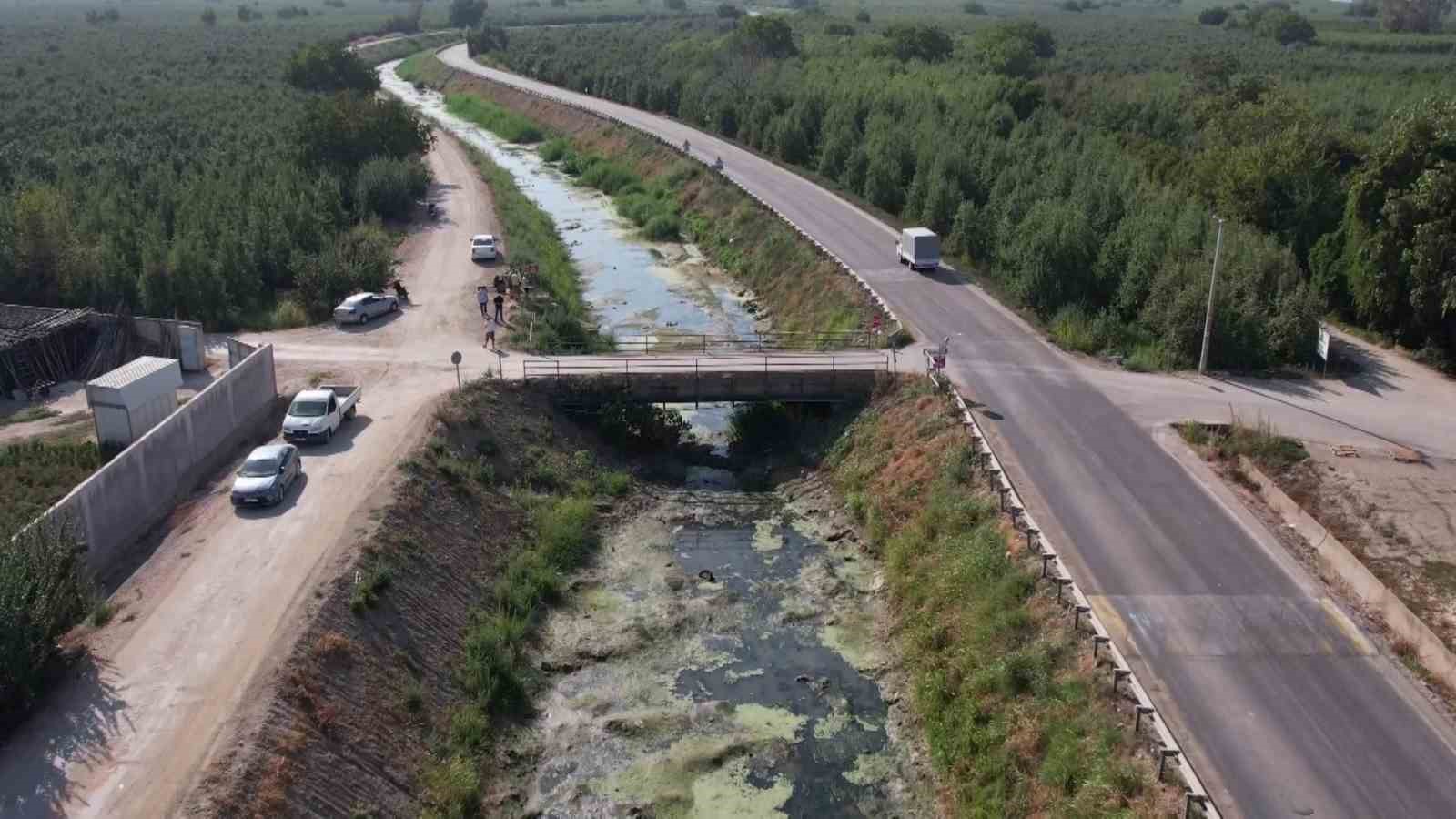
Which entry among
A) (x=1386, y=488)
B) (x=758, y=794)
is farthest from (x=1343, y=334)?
(x=758, y=794)

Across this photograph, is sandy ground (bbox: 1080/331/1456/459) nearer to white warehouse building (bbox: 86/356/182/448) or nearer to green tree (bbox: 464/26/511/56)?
white warehouse building (bbox: 86/356/182/448)

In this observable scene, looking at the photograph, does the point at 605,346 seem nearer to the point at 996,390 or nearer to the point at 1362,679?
the point at 996,390

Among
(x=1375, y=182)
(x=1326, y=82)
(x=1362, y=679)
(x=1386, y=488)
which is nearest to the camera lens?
(x=1362, y=679)

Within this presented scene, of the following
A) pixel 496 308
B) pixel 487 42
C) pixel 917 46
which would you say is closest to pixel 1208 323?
pixel 496 308

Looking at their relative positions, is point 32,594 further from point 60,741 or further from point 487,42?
point 487,42

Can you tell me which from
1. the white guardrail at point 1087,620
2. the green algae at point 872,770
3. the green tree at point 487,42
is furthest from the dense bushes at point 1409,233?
the green tree at point 487,42

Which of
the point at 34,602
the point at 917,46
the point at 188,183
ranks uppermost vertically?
the point at 917,46

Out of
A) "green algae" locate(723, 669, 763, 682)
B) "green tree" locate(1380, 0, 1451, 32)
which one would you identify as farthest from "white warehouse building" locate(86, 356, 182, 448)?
"green tree" locate(1380, 0, 1451, 32)

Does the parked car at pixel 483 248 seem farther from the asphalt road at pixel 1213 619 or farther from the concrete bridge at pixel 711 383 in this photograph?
the asphalt road at pixel 1213 619
